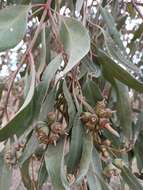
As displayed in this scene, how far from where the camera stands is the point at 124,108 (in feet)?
4.36

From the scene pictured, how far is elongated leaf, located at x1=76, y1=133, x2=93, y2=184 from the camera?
94cm

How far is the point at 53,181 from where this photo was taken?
938 millimetres

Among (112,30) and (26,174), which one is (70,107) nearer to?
(26,174)

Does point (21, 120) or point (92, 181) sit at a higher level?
point (21, 120)

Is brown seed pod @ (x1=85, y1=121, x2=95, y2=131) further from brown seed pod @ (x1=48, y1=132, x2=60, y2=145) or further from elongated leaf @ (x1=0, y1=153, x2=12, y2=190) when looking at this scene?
elongated leaf @ (x1=0, y1=153, x2=12, y2=190)

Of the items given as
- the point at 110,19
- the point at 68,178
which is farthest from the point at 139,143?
the point at 68,178

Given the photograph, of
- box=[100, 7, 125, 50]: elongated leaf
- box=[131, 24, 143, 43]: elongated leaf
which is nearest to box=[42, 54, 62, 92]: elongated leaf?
box=[100, 7, 125, 50]: elongated leaf

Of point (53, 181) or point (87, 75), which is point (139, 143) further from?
point (53, 181)

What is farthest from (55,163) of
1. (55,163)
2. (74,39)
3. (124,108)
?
(124,108)

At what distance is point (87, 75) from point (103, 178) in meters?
0.28

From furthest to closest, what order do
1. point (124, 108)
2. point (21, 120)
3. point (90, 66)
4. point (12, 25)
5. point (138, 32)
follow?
point (138, 32) < point (124, 108) < point (90, 66) < point (12, 25) < point (21, 120)

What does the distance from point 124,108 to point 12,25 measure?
0.44m

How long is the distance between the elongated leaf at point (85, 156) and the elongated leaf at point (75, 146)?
0.05 ft

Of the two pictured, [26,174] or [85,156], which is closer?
[85,156]
